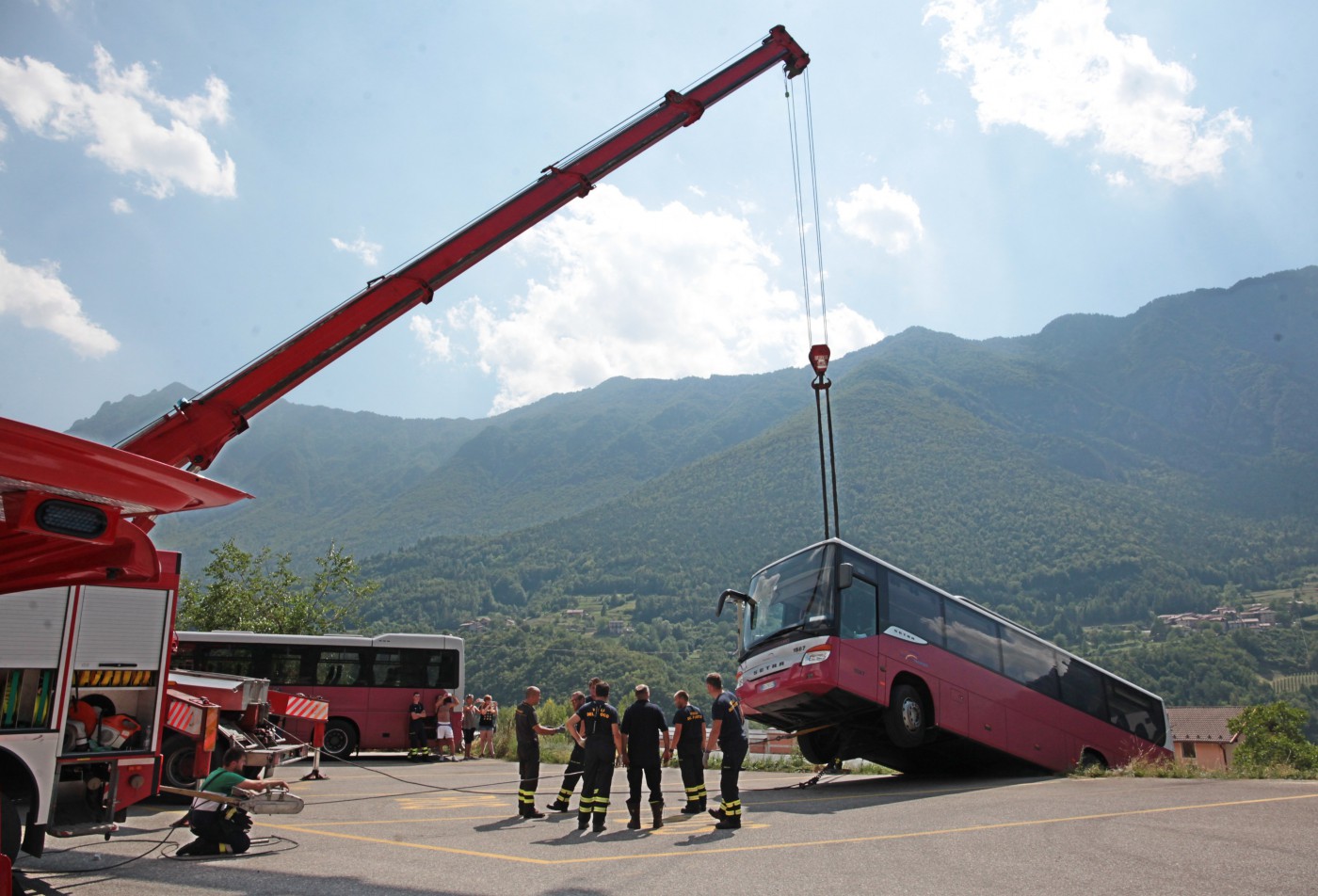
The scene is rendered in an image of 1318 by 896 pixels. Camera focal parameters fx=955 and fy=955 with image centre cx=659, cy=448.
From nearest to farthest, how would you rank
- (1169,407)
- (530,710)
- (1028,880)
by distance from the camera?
1. (1028,880)
2. (530,710)
3. (1169,407)

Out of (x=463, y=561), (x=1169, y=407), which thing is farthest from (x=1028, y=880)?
(x=1169, y=407)

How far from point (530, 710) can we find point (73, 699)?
4.78 meters

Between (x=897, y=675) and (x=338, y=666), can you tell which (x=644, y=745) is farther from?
(x=338, y=666)

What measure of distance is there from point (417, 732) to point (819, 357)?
13.9m

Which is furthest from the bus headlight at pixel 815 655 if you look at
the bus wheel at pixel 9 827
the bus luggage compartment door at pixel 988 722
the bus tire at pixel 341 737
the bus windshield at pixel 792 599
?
the bus tire at pixel 341 737

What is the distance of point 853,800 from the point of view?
40.8 ft

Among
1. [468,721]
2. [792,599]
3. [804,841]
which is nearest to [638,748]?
[804,841]

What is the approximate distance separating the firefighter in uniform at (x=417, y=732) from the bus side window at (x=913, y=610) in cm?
1373

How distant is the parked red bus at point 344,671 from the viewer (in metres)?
22.8

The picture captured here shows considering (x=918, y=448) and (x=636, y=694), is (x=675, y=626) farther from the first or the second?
(x=636, y=694)

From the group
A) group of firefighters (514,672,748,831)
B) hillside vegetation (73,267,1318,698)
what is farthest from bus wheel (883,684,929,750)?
hillside vegetation (73,267,1318,698)

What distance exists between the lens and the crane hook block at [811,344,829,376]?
17.2m

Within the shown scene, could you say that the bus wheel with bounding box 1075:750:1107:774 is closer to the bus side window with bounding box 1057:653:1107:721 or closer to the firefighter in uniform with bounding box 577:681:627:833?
the bus side window with bounding box 1057:653:1107:721

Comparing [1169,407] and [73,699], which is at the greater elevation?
[1169,407]
